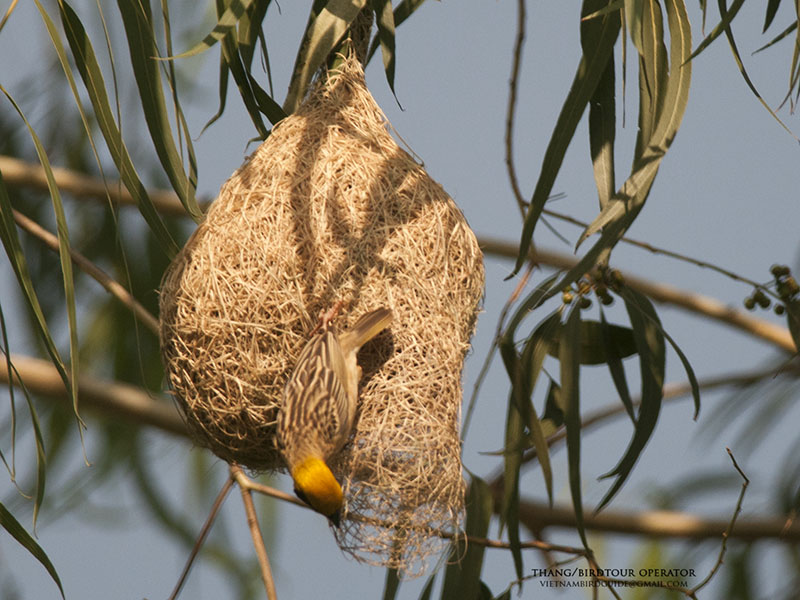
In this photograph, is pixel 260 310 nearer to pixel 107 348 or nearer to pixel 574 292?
pixel 574 292

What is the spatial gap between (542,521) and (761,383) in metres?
1.05

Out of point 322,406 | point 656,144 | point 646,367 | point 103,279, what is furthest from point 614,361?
point 103,279

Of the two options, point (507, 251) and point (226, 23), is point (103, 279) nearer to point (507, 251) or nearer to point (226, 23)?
point (226, 23)

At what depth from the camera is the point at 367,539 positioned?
261cm

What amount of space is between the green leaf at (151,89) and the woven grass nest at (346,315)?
8.0 inches

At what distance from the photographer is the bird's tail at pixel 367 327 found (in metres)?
2.48

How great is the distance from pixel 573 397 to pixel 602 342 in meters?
0.38

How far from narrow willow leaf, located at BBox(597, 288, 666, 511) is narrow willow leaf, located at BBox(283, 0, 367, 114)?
3.50 ft

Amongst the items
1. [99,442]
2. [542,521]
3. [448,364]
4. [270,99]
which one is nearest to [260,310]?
[448,364]

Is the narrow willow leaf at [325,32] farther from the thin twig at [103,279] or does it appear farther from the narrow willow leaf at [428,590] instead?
the narrow willow leaf at [428,590]

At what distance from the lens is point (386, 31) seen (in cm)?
300

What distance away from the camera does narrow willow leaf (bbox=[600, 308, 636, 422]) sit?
3.05 meters

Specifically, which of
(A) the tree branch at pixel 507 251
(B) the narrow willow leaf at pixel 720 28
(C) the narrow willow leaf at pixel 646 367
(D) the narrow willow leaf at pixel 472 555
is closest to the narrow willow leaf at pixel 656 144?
(B) the narrow willow leaf at pixel 720 28

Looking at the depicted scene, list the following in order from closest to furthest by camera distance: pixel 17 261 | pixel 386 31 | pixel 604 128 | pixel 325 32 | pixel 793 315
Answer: pixel 17 261, pixel 604 128, pixel 325 32, pixel 386 31, pixel 793 315
